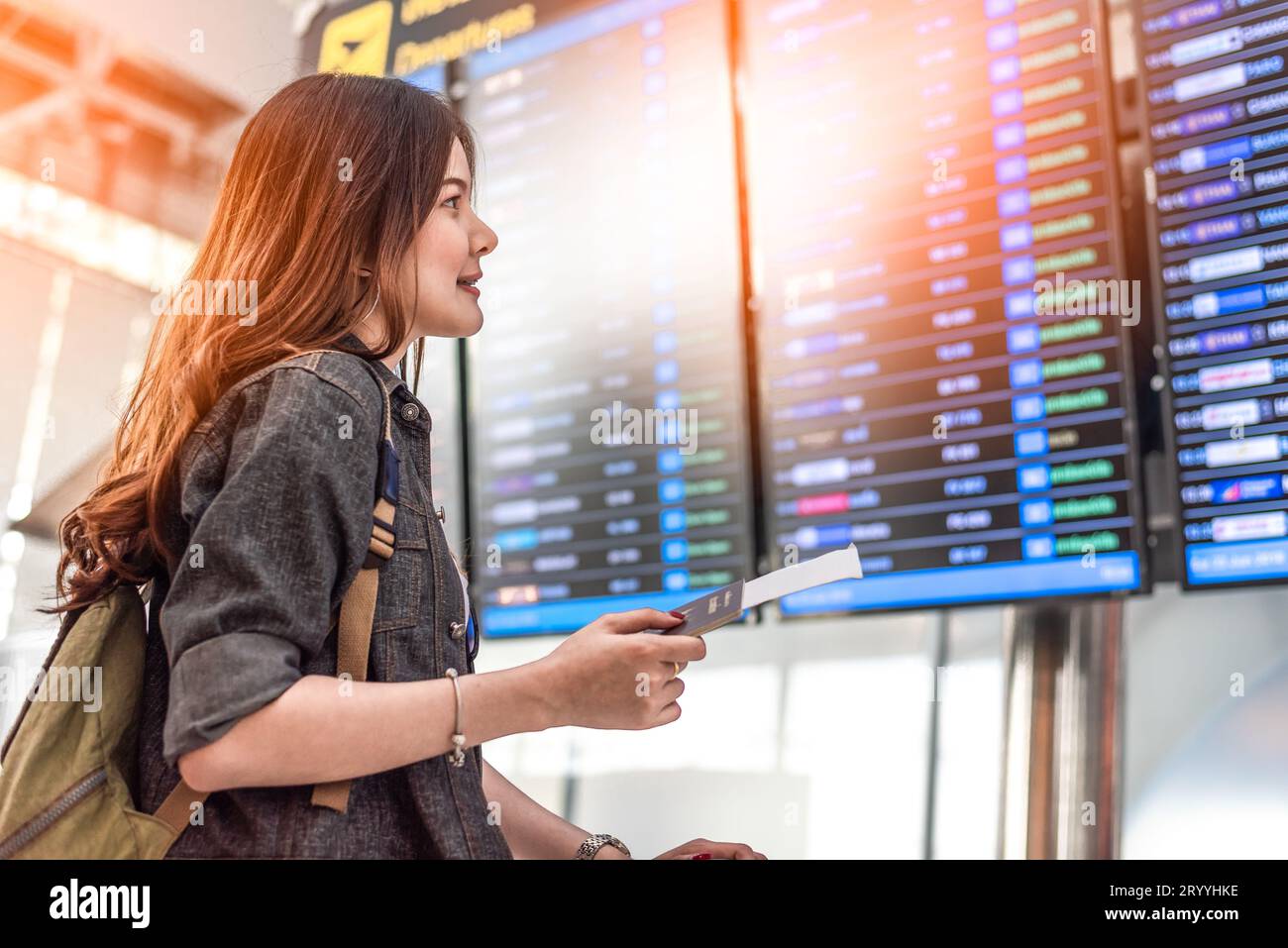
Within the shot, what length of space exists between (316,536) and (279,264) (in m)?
0.34

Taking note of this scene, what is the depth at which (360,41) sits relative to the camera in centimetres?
306

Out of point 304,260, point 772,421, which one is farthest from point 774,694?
point 304,260

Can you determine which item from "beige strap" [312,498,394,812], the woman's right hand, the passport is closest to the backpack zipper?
"beige strap" [312,498,394,812]

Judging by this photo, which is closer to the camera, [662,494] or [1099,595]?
[1099,595]

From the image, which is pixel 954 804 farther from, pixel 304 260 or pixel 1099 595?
pixel 304 260

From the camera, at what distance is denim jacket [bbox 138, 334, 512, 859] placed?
2.85ft

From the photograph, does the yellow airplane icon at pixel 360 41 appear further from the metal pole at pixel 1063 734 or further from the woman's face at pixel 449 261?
the metal pole at pixel 1063 734

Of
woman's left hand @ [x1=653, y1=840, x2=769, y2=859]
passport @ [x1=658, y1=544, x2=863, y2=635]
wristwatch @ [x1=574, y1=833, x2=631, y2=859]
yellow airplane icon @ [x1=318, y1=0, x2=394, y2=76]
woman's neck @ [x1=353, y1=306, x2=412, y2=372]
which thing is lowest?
wristwatch @ [x1=574, y1=833, x2=631, y2=859]

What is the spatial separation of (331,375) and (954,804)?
158 cm

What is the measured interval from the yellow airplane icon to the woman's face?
1.95 metres

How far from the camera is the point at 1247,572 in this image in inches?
66.0
